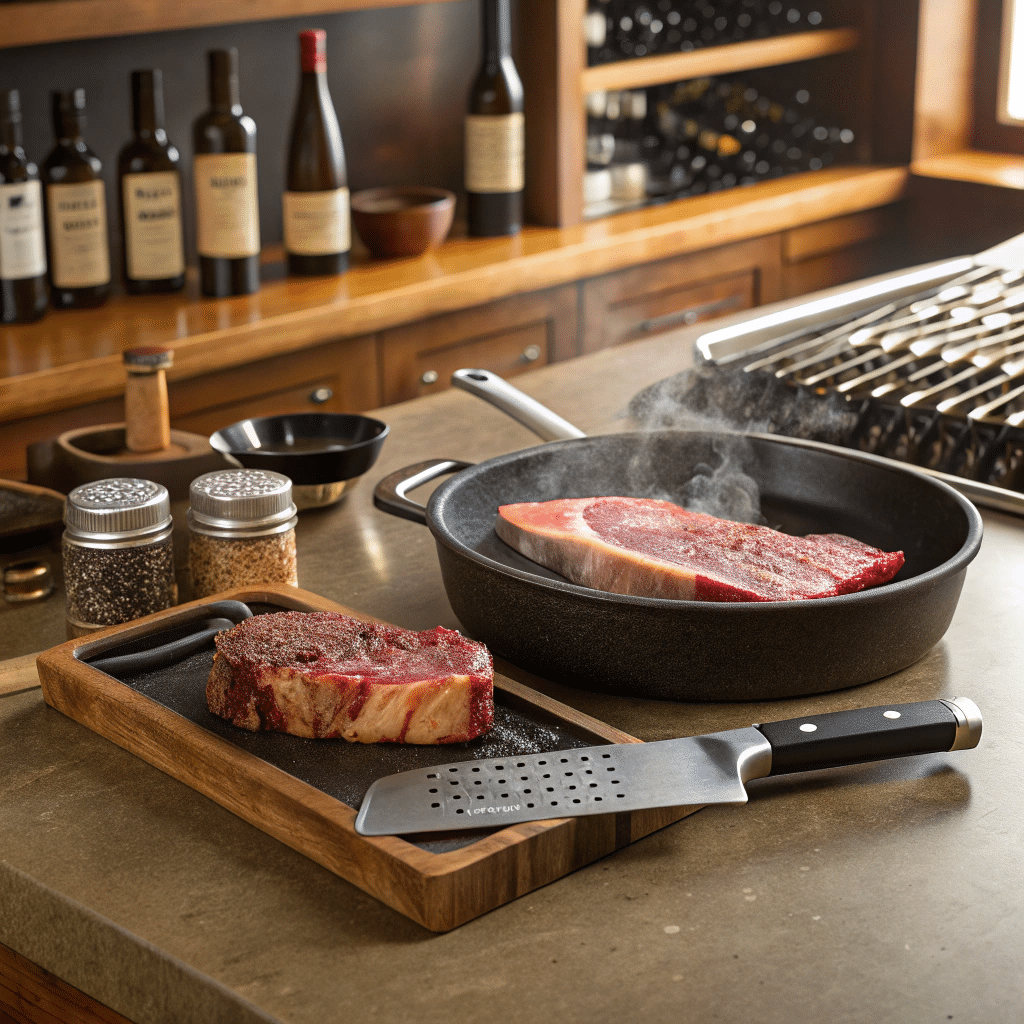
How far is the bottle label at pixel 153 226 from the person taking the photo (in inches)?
92.6

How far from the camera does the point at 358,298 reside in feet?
8.07

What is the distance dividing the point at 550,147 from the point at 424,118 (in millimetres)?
322

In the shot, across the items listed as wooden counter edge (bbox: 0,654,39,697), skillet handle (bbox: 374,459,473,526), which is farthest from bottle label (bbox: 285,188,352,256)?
wooden counter edge (bbox: 0,654,39,697)

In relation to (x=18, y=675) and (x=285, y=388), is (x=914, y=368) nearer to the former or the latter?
(x=18, y=675)

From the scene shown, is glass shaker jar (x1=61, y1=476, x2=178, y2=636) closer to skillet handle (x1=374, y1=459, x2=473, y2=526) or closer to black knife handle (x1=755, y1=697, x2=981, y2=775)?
skillet handle (x1=374, y1=459, x2=473, y2=526)

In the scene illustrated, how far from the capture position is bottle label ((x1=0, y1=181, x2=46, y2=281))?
2162mm

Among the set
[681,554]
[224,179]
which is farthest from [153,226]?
[681,554]

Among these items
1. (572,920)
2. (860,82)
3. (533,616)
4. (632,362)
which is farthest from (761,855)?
(860,82)

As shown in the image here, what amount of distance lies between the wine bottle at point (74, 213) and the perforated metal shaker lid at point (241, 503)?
4.62 feet

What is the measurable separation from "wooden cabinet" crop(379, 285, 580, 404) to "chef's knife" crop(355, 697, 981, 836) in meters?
1.83

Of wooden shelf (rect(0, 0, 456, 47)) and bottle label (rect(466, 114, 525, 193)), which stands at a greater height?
wooden shelf (rect(0, 0, 456, 47))

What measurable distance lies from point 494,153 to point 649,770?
2.22 meters

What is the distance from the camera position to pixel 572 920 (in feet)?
2.35

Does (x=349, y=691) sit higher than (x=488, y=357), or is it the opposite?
(x=349, y=691)
